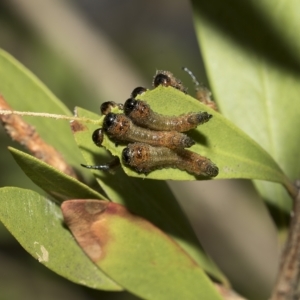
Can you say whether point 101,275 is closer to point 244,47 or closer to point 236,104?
point 236,104

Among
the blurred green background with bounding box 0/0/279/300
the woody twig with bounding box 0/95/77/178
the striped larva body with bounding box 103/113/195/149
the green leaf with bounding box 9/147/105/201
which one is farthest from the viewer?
the blurred green background with bounding box 0/0/279/300

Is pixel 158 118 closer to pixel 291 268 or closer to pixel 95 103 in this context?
pixel 291 268

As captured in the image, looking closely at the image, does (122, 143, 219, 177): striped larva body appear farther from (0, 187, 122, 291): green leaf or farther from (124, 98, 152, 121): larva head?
(0, 187, 122, 291): green leaf

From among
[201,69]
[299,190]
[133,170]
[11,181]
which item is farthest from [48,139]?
[201,69]

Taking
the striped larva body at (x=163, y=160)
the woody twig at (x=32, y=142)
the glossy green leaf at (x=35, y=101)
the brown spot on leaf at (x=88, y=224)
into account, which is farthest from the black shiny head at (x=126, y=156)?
the glossy green leaf at (x=35, y=101)

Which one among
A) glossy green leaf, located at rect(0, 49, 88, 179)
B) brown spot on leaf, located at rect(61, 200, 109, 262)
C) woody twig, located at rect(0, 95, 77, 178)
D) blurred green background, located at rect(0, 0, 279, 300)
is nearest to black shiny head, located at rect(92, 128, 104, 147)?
brown spot on leaf, located at rect(61, 200, 109, 262)

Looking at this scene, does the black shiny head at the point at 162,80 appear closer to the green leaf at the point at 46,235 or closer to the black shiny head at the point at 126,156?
the black shiny head at the point at 126,156

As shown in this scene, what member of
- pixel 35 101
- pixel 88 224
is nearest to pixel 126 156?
pixel 88 224
